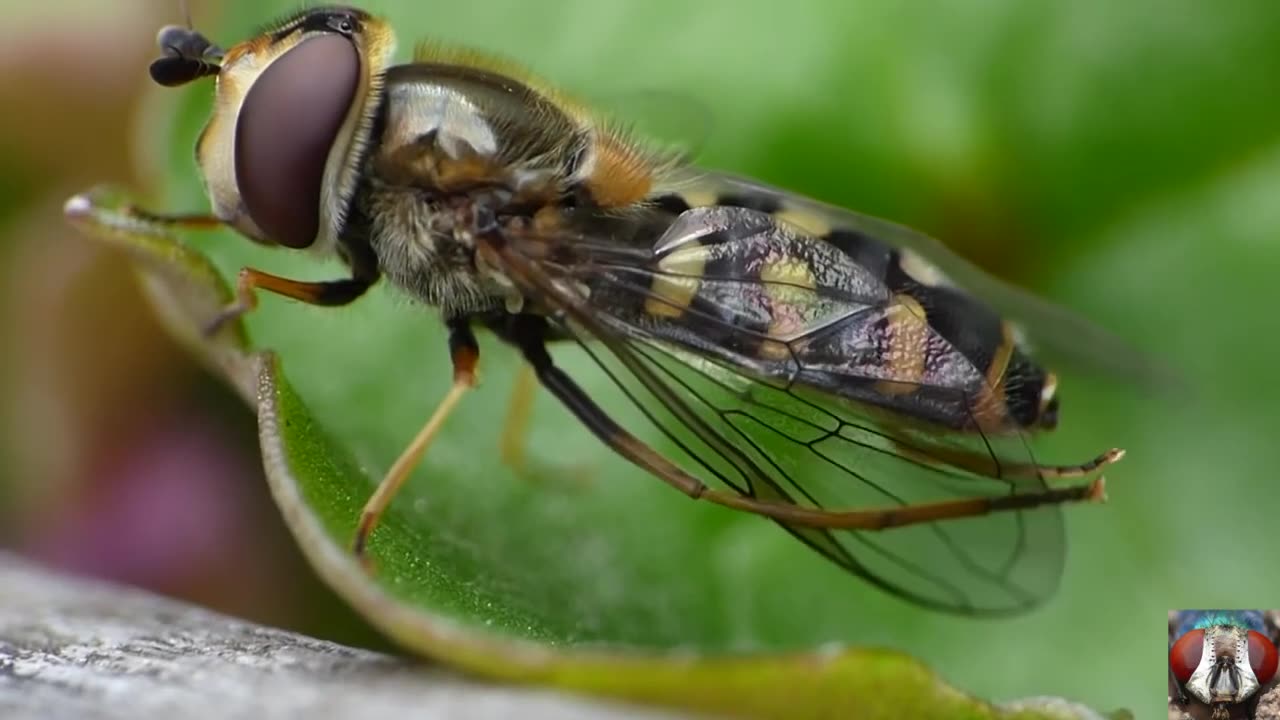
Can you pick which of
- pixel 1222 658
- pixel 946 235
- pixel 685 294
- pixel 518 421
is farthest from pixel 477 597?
pixel 946 235

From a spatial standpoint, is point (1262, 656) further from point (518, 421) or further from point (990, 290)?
point (518, 421)

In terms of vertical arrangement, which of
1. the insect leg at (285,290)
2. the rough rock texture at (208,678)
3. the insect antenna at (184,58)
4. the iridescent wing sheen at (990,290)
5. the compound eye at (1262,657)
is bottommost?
the rough rock texture at (208,678)

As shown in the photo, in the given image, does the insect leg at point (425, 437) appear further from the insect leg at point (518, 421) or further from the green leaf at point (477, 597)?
the insect leg at point (518, 421)

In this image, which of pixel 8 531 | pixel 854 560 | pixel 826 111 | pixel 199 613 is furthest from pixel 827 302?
pixel 8 531

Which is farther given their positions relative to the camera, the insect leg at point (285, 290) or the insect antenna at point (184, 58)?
the insect antenna at point (184, 58)

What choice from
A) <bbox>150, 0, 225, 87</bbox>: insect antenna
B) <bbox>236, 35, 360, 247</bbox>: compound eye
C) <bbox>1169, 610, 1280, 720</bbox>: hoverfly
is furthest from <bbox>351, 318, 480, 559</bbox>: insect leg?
<bbox>1169, 610, 1280, 720</bbox>: hoverfly

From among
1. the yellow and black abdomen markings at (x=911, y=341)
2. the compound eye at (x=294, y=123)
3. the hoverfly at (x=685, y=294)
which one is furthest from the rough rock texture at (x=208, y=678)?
the yellow and black abdomen markings at (x=911, y=341)

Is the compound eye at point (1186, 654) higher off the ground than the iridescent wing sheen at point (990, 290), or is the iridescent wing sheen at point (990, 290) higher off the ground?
the iridescent wing sheen at point (990, 290)

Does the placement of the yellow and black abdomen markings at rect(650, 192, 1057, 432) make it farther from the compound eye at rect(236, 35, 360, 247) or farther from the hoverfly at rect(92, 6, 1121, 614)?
the compound eye at rect(236, 35, 360, 247)
